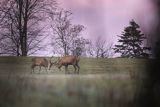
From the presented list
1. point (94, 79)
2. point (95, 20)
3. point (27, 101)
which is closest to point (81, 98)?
point (94, 79)

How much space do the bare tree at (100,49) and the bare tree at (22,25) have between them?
9.0 inches

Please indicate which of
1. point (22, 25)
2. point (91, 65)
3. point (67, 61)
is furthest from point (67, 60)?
point (22, 25)

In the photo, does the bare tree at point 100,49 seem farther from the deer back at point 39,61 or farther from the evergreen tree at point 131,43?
the deer back at point 39,61

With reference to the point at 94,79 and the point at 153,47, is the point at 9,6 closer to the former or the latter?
the point at 94,79

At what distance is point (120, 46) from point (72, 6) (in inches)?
11.1

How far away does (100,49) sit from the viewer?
69.1 inches

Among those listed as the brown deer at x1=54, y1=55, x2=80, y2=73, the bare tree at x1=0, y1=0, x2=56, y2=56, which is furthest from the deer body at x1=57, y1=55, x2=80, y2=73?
the bare tree at x1=0, y1=0, x2=56, y2=56

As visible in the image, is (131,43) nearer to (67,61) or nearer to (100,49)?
(100,49)

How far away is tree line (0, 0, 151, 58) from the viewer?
1.73 m

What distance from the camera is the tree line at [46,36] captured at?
5.68 feet

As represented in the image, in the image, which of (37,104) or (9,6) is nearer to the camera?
(37,104)

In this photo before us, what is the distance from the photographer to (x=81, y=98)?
1.67m

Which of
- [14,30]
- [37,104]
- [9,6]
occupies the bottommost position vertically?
[37,104]

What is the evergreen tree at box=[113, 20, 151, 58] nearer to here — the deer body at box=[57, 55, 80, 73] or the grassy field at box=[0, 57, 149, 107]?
the grassy field at box=[0, 57, 149, 107]
